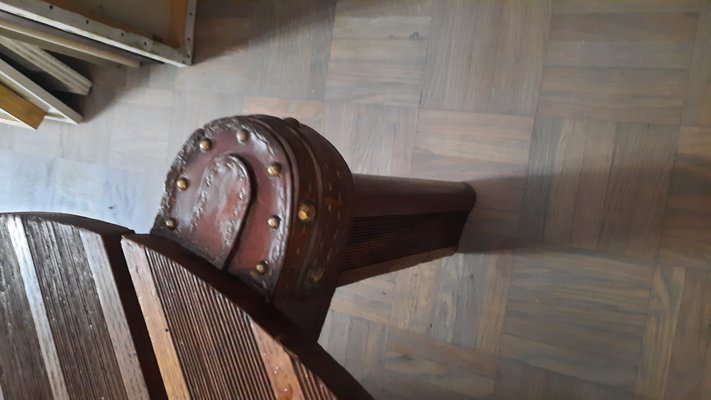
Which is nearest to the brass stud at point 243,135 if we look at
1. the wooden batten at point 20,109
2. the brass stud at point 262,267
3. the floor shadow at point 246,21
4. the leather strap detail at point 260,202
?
the leather strap detail at point 260,202

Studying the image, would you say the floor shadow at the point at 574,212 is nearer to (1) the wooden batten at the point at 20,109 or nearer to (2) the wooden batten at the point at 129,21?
(2) the wooden batten at the point at 129,21

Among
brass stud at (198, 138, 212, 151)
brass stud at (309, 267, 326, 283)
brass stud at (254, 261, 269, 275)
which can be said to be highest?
brass stud at (198, 138, 212, 151)

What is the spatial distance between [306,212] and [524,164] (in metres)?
0.64

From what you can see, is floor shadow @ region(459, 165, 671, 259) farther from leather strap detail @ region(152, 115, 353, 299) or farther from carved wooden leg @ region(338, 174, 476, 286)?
leather strap detail @ region(152, 115, 353, 299)

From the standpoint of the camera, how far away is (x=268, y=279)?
49 cm

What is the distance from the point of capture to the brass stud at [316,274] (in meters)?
0.53

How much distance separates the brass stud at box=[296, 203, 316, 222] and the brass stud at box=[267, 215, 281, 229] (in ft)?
0.06

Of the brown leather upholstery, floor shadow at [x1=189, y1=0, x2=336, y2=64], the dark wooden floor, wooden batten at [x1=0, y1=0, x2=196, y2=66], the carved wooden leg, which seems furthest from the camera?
floor shadow at [x1=189, y1=0, x2=336, y2=64]

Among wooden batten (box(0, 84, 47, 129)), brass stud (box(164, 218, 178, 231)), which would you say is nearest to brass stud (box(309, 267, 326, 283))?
brass stud (box(164, 218, 178, 231))

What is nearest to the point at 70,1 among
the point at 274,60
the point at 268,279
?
the point at 274,60

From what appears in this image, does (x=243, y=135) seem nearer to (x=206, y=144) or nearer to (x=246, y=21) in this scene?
(x=206, y=144)

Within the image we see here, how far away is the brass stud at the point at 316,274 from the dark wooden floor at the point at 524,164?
1.90 feet

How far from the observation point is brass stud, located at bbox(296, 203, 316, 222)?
1.60 ft

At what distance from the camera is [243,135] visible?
505mm
